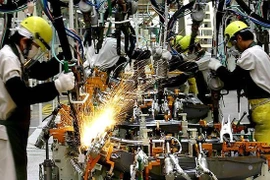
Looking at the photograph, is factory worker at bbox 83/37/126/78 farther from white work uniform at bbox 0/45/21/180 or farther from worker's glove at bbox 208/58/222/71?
white work uniform at bbox 0/45/21/180

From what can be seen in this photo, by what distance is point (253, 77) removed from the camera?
4688 mm

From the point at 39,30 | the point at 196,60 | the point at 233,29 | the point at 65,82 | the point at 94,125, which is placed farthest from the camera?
the point at 196,60

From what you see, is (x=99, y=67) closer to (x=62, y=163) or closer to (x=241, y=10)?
(x=241, y=10)

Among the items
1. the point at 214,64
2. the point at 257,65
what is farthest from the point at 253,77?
the point at 214,64

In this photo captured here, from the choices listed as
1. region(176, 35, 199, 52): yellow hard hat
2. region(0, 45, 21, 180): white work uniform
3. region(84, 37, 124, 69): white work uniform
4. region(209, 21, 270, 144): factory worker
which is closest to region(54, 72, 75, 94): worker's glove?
region(0, 45, 21, 180): white work uniform

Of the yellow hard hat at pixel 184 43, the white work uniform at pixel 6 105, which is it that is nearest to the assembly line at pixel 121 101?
the white work uniform at pixel 6 105

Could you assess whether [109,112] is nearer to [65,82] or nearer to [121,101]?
[121,101]

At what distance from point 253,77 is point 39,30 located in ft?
6.82

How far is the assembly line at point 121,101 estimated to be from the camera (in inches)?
138

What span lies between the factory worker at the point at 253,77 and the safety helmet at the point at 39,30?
1868 millimetres

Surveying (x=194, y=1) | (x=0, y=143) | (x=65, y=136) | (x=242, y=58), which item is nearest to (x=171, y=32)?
(x=194, y=1)

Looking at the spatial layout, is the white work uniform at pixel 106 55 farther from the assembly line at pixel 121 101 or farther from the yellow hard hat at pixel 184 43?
Answer: the yellow hard hat at pixel 184 43

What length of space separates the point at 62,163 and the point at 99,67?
112 inches

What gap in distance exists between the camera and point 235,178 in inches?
150
